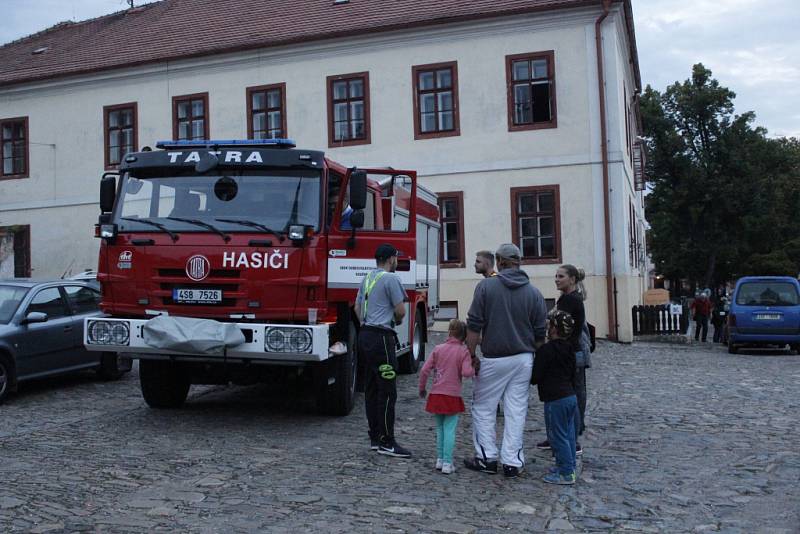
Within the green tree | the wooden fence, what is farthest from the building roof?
the green tree

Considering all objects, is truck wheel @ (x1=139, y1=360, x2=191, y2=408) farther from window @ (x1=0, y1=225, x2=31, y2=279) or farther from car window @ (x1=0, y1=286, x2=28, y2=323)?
window @ (x1=0, y1=225, x2=31, y2=279)

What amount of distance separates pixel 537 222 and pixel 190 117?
10654 millimetres

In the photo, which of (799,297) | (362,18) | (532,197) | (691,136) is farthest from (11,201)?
(691,136)

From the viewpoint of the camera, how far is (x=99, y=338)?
8.82 metres

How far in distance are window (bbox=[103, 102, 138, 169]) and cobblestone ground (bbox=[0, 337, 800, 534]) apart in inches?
645

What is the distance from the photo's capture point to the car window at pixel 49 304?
38.1 ft

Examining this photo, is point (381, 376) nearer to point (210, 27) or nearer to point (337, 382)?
point (337, 382)

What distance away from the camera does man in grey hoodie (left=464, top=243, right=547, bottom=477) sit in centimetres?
691

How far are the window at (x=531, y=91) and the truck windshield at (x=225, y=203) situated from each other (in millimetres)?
14086

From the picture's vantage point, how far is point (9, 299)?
11492 millimetres

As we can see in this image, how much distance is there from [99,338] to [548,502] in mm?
4912

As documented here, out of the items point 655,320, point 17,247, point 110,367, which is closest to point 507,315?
point 110,367

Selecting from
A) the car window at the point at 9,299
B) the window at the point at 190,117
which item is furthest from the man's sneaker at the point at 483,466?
the window at the point at 190,117

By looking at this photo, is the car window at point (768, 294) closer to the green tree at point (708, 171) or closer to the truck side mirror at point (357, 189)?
the truck side mirror at point (357, 189)
